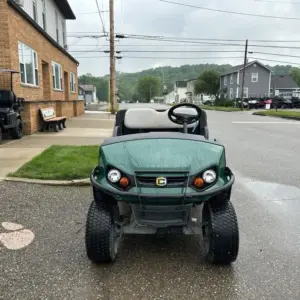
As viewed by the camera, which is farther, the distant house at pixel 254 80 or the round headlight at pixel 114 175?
the distant house at pixel 254 80

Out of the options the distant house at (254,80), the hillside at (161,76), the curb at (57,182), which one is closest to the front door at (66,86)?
the curb at (57,182)

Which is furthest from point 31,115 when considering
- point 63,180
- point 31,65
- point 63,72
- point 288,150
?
point 63,72

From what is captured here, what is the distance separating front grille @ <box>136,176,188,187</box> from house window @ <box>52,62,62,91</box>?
54.0ft

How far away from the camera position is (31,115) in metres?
10.9

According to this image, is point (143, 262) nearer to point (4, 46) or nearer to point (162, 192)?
point (162, 192)

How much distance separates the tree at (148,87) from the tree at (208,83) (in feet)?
163

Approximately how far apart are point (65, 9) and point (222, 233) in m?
23.1

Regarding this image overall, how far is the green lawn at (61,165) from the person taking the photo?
18.1ft

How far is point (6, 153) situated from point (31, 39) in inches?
283

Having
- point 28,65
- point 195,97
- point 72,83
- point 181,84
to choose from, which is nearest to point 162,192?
point 28,65

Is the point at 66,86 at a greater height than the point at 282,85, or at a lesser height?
lesser

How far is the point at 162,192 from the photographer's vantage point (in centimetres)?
251

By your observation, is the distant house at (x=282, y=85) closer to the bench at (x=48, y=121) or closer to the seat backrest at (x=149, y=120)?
the bench at (x=48, y=121)

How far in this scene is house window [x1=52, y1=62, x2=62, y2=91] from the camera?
1777 centimetres
